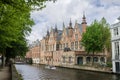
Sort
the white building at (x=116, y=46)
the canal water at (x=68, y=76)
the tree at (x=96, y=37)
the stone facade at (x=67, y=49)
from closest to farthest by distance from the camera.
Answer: the canal water at (x=68, y=76)
the white building at (x=116, y=46)
the tree at (x=96, y=37)
the stone facade at (x=67, y=49)

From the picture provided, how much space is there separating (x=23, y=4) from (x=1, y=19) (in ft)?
21.1

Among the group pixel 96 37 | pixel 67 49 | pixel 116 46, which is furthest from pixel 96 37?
pixel 67 49

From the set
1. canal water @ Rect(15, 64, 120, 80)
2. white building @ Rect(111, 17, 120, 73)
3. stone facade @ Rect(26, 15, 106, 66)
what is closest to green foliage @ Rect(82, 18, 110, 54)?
stone facade @ Rect(26, 15, 106, 66)

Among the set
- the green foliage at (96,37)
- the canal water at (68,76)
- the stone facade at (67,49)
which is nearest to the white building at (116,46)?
the canal water at (68,76)

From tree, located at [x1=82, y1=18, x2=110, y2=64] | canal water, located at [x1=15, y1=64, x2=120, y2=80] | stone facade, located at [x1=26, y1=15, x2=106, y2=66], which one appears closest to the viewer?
canal water, located at [x1=15, y1=64, x2=120, y2=80]

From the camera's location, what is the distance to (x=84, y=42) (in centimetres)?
5525

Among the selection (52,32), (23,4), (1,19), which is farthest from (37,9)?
(52,32)

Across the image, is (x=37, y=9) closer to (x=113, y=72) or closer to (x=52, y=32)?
(x=113, y=72)

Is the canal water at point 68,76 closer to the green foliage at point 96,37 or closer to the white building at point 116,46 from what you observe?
the white building at point 116,46

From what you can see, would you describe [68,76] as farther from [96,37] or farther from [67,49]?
[67,49]

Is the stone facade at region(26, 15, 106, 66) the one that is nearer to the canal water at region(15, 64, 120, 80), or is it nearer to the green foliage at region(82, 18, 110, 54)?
the green foliage at region(82, 18, 110, 54)

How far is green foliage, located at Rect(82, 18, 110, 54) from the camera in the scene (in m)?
53.2

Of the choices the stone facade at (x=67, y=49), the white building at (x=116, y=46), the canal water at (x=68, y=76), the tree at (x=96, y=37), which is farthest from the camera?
the stone facade at (x=67, y=49)

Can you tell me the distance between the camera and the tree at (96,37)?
5322cm
